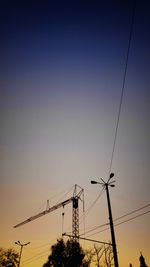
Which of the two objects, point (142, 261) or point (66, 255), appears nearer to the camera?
point (142, 261)

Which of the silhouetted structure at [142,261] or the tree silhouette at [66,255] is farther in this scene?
the tree silhouette at [66,255]

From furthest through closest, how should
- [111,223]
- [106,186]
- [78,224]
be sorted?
[78,224]
[106,186]
[111,223]

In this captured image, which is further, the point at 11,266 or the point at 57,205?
the point at 57,205

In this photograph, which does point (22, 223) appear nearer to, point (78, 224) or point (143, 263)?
point (78, 224)

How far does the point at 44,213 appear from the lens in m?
81.1

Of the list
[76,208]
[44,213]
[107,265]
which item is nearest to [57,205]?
[44,213]

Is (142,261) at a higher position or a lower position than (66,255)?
lower

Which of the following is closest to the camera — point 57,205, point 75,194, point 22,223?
point 75,194

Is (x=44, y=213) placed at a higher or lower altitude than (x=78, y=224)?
higher

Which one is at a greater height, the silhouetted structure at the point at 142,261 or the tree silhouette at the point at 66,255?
the tree silhouette at the point at 66,255

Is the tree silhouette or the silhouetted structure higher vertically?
the tree silhouette

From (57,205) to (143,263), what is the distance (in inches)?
1289

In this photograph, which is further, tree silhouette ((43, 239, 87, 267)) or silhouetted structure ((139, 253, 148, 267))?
tree silhouette ((43, 239, 87, 267))

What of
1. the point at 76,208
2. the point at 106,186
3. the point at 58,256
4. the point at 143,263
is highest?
the point at 76,208
